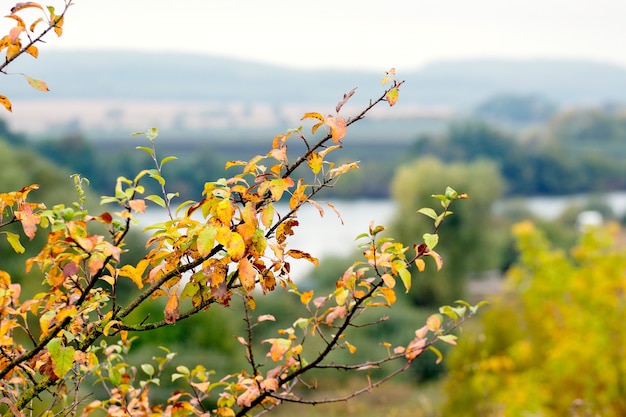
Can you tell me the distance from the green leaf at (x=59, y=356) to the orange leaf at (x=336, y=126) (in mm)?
753

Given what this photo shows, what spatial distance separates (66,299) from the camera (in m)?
1.66

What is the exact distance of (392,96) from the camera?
5.39ft

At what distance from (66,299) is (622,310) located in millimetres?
7497

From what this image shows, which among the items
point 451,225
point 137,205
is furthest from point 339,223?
point 137,205

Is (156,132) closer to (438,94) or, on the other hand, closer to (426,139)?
(426,139)

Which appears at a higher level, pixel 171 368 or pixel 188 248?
pixel 188 248

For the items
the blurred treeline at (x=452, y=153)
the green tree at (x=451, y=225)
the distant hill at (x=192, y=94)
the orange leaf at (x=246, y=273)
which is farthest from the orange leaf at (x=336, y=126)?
the distant hill at (x=192, y=94)

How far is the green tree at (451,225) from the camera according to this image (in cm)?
2398

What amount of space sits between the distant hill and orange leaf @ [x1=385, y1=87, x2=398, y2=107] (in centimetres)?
3245

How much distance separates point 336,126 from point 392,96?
0.18 metres

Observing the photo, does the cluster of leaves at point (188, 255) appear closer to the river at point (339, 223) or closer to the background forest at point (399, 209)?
the background forest at point (399, 209)

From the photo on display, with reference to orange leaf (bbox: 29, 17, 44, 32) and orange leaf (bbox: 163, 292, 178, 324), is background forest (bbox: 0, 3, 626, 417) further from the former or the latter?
orange leaf (bbox: 29, 17, 44, 32)

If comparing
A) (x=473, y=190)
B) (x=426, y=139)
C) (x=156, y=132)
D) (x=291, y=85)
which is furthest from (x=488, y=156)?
(x=156, y=132)

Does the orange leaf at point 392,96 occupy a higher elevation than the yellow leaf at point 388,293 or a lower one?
higher
